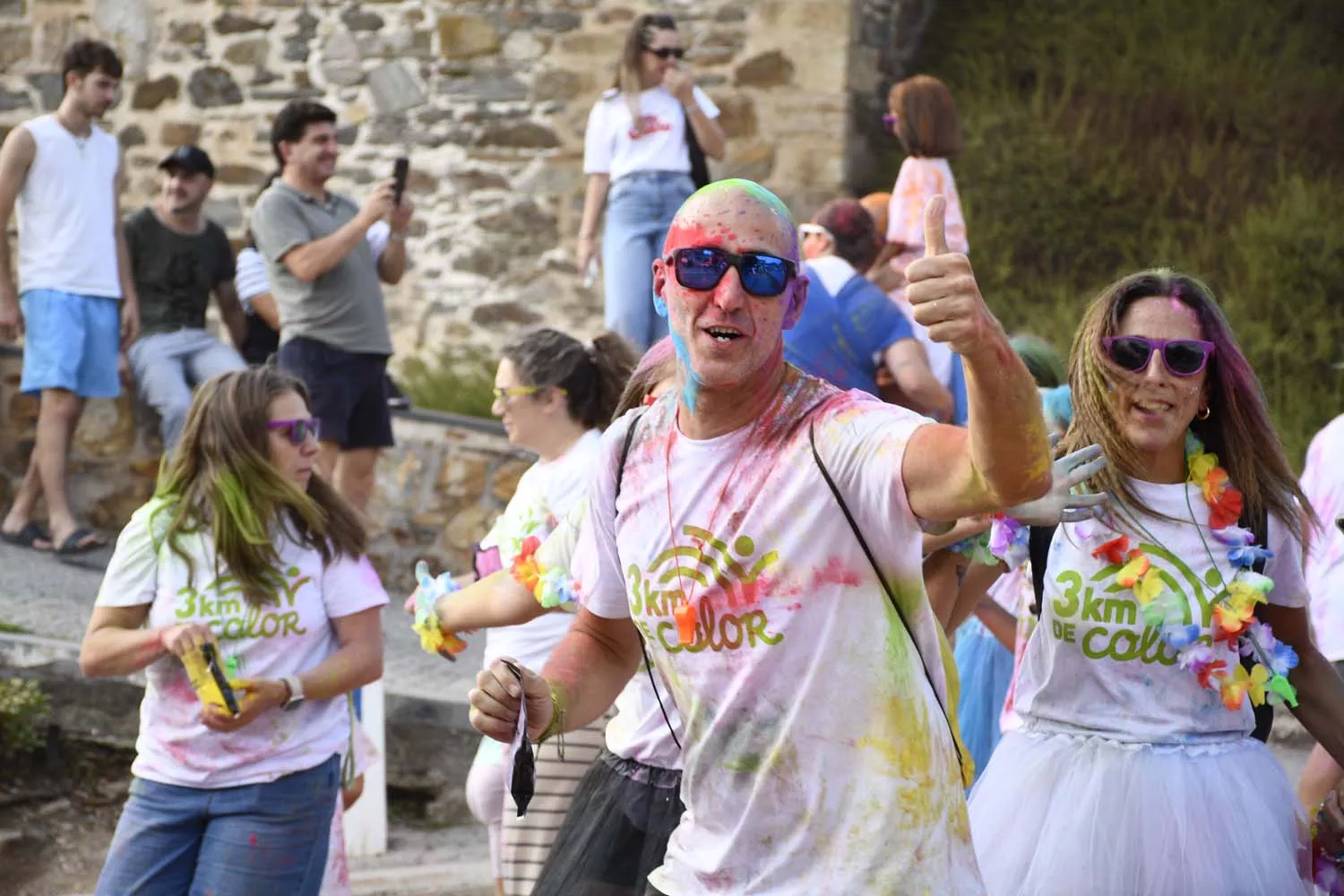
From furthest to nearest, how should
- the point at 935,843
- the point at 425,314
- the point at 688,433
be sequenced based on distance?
the point at 425,314 < the point at 688,433 < the point at 935,843

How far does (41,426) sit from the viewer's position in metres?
7.99

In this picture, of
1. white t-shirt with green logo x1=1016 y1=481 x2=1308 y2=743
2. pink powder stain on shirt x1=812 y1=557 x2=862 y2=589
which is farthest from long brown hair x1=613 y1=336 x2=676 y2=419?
pink powder stain on shirt x1=812 y1=557 x2=862 y2=589

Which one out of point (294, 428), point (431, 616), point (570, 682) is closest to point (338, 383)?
point (294, 428)

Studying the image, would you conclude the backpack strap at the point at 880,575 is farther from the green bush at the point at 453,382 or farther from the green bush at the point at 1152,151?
the green bush at the point at 453,382

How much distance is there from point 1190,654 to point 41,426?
5.97 metres

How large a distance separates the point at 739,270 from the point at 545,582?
149 centimetres

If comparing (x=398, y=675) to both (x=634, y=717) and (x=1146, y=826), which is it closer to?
(x=634, y=717)

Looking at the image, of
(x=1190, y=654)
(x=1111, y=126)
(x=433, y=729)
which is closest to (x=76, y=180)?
(x=433, y=729)

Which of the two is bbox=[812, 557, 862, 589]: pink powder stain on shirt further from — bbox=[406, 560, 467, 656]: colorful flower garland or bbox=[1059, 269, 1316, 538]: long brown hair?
bbox=[406, 560, 467, 656]: colorful flower garland

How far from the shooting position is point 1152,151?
10.1 metres

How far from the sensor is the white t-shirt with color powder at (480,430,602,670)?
15.0ft

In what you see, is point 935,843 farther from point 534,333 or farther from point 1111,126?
point 1111,126

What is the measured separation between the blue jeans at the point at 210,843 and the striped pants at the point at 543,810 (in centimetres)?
48

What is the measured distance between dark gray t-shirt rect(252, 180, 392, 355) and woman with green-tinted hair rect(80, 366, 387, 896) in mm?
2971
